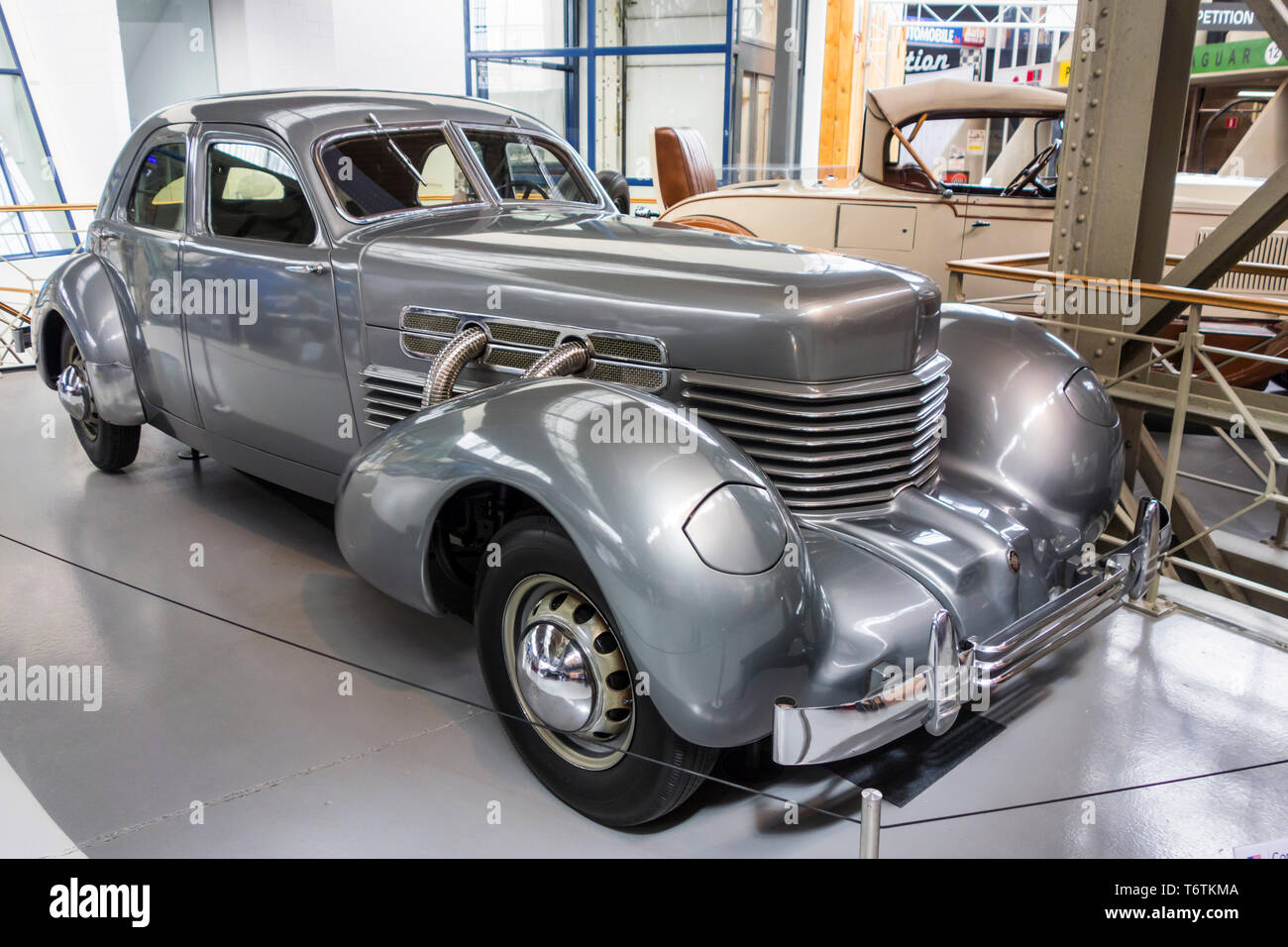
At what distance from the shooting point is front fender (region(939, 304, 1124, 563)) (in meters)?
2.79

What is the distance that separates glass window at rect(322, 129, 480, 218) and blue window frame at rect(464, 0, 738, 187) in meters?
8.78

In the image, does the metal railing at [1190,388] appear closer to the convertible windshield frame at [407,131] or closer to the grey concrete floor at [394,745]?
the grey concrete floor at [394,745]

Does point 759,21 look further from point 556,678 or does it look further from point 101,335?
point 556,678

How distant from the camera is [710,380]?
2438 millimetres


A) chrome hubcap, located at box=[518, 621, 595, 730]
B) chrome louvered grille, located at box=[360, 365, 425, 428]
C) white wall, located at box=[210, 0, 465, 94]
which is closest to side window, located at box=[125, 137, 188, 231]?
chrome louvered grille, located at box=[360, 365, 425, 428]

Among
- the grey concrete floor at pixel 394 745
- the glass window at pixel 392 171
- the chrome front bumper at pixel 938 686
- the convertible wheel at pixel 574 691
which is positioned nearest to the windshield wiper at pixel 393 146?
the glass window at pixel 392 171

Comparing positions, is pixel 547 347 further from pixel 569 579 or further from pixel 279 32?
pixel 279 32

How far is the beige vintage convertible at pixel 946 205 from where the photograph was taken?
623cm

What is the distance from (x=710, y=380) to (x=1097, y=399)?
1359 millimetres

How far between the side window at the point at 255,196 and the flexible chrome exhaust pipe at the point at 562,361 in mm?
1212

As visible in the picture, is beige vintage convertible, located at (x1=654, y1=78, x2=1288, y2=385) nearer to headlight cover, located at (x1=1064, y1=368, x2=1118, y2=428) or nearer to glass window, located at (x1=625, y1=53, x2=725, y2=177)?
headlight cover, located at (x1=1064, y1=368, x2=1118, y2=428)

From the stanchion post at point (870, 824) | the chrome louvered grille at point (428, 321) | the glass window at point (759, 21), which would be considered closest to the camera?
the stanchion post at point (870, 824)

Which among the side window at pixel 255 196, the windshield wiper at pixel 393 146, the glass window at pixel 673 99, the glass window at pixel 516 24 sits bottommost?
the side window at pixel 255 196

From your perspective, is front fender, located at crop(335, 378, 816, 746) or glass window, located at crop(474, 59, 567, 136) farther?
glass window, located at crop(474, 59, 567, 136)
